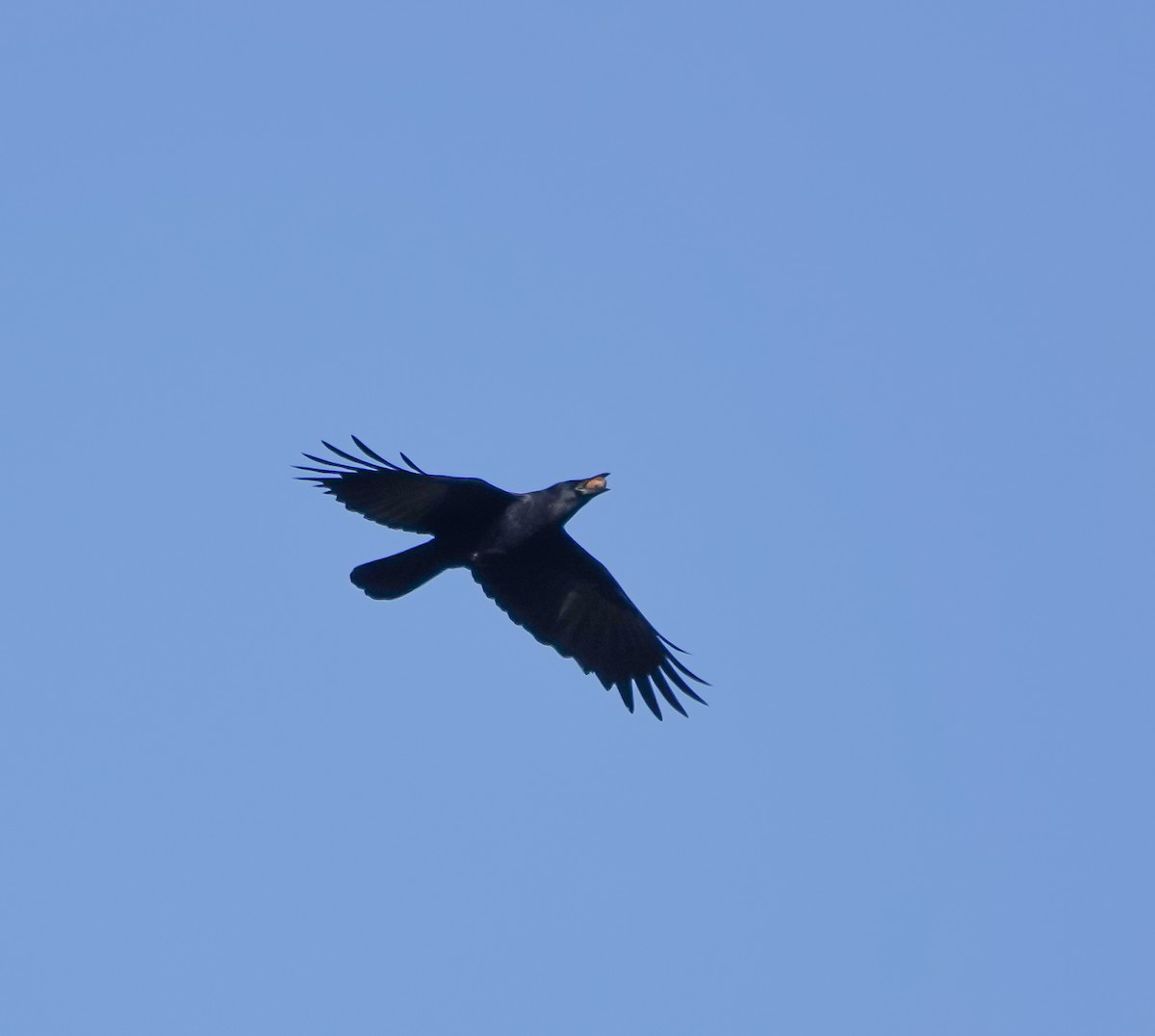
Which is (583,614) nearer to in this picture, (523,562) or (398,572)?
(523,562)

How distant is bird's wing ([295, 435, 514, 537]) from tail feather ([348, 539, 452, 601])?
221 mm

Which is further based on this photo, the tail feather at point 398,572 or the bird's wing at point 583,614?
the bird's wing at point 583,614

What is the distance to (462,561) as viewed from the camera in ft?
45.3

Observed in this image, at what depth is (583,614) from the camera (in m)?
14.3

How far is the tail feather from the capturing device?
13.4 meters

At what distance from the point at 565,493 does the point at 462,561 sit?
107cm

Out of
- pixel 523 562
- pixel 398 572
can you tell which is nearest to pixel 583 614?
pixel 523 562

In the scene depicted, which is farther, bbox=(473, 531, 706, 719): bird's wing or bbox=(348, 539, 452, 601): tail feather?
bbox=(473, 531, 706, 719): bird's wing

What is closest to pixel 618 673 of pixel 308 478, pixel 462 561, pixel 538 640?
pixel 538 640

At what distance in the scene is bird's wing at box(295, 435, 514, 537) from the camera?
13.5 meters

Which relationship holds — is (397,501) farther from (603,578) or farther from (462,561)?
(603,578)

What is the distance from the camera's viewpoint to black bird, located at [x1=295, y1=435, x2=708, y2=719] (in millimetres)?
13516

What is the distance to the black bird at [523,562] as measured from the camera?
13516 mm

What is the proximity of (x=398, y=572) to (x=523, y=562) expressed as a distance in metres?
1.15
